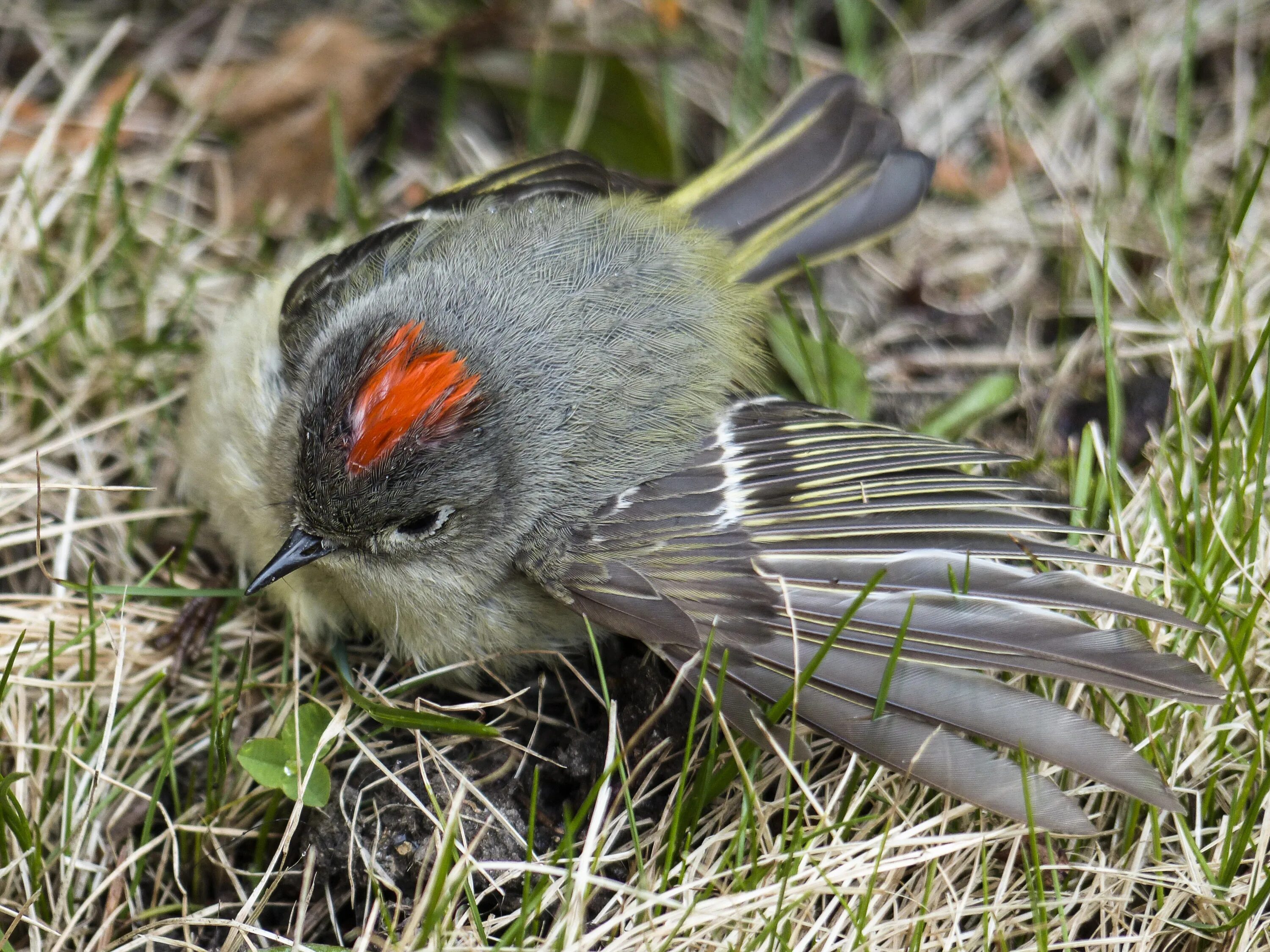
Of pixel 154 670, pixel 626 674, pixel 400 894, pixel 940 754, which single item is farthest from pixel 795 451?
pixel 154 670

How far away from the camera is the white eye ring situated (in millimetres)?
2826

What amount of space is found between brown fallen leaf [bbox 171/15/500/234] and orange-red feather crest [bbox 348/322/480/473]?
60.9 inches

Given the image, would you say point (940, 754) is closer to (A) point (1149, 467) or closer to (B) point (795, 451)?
(B) point (795, 451)

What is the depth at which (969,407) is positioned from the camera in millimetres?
3664

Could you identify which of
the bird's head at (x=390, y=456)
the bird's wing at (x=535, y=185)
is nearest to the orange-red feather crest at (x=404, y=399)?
the bird's head at (x=390, y=456)

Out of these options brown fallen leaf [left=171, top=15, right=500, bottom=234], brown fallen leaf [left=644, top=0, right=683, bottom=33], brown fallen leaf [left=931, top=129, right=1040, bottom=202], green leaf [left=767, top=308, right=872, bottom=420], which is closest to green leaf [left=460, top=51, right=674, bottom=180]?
brown fallen leaf [left=171, top=15, right=500, bottom=234]

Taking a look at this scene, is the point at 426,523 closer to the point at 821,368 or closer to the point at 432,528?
the point at 432,528

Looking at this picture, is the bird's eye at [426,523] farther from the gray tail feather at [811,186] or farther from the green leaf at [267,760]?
the gray tail feather at [811,186]

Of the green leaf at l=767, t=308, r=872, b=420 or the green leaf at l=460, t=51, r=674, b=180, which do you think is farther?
the green leaf at l=460, t=51, r=674, b=180

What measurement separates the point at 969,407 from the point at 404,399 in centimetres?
179

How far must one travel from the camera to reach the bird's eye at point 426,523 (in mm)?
2820

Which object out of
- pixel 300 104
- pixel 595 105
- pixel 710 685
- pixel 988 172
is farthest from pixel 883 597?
pixel 300 104

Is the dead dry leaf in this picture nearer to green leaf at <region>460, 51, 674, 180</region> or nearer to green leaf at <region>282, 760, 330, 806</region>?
green leaf at <region>460, 51, 674, 180</region>

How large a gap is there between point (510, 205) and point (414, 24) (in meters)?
1.66
